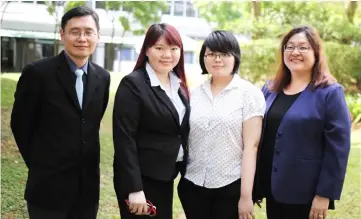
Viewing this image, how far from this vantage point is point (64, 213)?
2.78 meters

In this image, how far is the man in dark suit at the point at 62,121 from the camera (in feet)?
8.80

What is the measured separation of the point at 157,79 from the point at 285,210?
1.19 metres

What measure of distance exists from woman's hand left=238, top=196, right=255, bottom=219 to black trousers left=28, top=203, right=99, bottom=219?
971 mm

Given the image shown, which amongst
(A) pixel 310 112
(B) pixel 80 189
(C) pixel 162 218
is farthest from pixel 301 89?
(B) pixel 80 189

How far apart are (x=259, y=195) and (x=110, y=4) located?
8443 mm

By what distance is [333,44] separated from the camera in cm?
1038

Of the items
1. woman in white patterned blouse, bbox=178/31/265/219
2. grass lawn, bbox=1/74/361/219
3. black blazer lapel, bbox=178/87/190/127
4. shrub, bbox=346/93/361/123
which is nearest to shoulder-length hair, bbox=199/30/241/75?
woman in white patterned blouse, bbox=178/31/265/219

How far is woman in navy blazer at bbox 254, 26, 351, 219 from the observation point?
2.67 m

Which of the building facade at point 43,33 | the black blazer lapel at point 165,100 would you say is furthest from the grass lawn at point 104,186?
the building facade at point 43,33

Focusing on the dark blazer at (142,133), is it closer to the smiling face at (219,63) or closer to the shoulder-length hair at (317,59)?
the smiling face at (219,63)

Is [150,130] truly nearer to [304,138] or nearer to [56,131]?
[56,131]

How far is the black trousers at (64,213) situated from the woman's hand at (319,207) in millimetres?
1401

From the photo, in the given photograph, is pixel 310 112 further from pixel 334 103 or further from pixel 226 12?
pixel 226 12

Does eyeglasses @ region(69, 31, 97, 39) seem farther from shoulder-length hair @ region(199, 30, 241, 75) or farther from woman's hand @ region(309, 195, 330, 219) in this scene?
woman's hand @ region(309, 195, 330, 219)
